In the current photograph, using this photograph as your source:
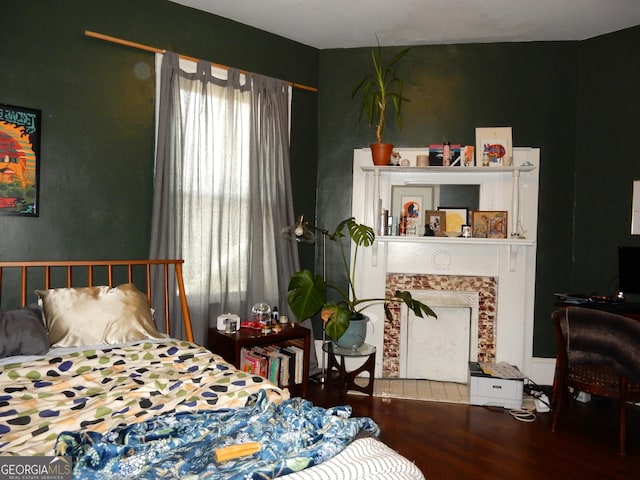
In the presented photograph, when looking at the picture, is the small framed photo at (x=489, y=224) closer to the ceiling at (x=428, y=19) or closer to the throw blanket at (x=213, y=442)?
the ceiling at (x=428, y=19)

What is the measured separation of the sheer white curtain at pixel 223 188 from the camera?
3.05 m

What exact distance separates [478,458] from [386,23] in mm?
3013

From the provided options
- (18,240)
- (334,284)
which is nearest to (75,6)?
(18,240)

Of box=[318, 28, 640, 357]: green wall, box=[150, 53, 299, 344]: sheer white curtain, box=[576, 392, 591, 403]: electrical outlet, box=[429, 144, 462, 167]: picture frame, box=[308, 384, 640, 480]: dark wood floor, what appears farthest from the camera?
box=[429, 144, 462, 167]: picture frame

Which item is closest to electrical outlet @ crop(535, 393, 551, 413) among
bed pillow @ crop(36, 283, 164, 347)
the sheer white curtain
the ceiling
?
the sheer white curtain

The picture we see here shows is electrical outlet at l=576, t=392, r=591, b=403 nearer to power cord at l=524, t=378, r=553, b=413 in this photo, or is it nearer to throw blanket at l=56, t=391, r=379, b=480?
power cord at l=524, t=378, r=553, b=413

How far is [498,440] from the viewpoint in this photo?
2748mm

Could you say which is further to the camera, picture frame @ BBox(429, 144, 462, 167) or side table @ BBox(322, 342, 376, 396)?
picture frame @ BBox(429, 144, 462, 167)

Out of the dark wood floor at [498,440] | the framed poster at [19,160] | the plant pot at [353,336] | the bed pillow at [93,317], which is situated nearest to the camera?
the bed pillow at [93,317]

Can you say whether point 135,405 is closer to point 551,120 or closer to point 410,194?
point 410,194

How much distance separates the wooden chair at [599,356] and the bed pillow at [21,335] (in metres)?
2.92

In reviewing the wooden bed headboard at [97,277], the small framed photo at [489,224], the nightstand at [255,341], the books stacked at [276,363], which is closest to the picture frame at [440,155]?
the small framed photo at [489,224]

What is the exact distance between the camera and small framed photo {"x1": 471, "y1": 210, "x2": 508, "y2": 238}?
3605 mm

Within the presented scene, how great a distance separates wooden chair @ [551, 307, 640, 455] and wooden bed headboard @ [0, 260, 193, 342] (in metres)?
2.36
